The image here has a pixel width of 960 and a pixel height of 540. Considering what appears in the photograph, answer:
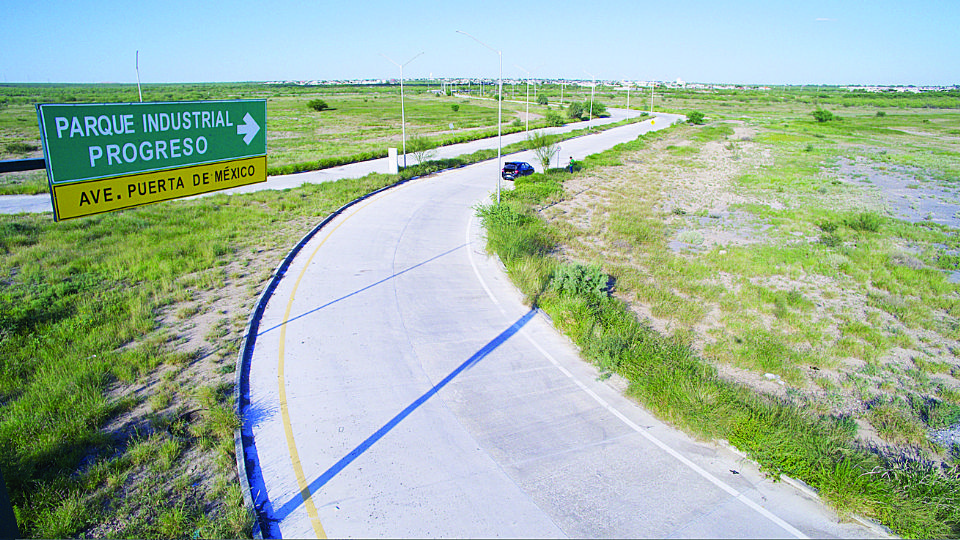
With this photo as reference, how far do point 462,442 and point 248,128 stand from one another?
6.63 m

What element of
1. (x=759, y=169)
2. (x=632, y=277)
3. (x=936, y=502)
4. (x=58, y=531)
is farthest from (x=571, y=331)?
(x=759, y=169)

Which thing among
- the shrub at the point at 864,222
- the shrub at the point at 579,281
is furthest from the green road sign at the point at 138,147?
the shrub at the point at 864,222

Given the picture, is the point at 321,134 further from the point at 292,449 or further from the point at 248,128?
the point at 292,449

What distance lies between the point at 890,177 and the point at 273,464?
49.5 m

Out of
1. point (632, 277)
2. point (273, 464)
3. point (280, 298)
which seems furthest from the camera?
point (632, 277)

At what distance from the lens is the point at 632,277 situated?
16297 mm

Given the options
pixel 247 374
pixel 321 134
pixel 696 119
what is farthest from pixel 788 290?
pixel 696 119

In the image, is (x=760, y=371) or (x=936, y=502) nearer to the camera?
(x=936, y=502)

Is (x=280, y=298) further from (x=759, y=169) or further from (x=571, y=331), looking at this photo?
(x=759, y=169)

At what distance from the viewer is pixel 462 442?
799 cm

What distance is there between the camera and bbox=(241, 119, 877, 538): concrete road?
6.48m

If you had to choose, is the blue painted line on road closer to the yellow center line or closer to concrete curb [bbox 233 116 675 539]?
the yellow center line

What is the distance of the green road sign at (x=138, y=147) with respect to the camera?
643cm

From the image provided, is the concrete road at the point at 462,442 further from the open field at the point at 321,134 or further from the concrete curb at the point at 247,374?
the open field at the point at 321,134
